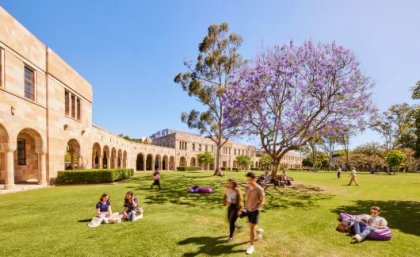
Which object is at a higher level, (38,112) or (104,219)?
(38,112)

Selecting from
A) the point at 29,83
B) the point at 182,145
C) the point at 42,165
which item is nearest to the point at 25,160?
the point at 42,165

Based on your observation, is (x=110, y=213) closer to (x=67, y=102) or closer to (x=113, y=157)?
(x=67, y=102)

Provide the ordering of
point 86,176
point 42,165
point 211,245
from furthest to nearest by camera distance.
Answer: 1. point 86,176
2. point 42,165
3. point 211,245

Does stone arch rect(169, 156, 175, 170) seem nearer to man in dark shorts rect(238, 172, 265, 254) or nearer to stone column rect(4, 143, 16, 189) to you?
stone column rect(4, 143, 16, 189)

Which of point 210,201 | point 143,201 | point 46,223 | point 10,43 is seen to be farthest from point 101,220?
point 10,43

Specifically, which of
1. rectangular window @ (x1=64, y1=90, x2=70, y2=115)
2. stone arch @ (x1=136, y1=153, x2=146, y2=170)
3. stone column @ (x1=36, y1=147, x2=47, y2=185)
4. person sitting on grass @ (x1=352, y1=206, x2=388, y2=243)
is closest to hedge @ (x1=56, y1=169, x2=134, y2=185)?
stone column @ (x1=36, y1=147, x2=47, y2=185)

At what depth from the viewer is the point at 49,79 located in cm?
1870

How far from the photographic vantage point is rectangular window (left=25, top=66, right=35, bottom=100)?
16641 millimetres

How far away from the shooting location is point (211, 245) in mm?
6711

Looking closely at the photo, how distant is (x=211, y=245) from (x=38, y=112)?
54.9 feet

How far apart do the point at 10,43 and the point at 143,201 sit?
498 inches

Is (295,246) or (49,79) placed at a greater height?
(49,79)

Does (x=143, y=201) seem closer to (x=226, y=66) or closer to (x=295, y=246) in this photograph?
(x=295, y=246)

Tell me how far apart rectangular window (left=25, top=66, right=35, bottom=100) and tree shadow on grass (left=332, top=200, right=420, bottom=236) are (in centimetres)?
1998
